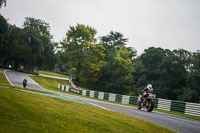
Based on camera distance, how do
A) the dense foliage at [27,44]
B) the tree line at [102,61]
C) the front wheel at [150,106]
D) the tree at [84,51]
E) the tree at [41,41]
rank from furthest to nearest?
the tree at [41,41]
the tree at [84,51]
the dense foliage at [27,44]
the tree line at [102,61]
the front wheel at [150,106]

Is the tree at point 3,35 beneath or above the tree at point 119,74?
above

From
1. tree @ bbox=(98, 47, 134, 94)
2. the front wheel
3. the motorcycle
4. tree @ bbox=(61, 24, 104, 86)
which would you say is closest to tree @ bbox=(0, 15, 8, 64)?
tree @ bbox=(61, 24, 104, 86)

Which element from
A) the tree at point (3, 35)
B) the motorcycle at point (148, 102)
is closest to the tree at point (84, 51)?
the tree at point (3, 35)

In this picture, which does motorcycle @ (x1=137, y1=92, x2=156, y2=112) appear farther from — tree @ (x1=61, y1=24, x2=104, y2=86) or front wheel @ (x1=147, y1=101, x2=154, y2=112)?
tree @ (x1=61, y1=24, x2=104, y2=86)

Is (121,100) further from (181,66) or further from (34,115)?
(181,66)

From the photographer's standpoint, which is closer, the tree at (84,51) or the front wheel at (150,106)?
the front wheel at (150,106)

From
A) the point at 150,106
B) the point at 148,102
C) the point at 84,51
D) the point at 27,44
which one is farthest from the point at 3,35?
the point at 150,106

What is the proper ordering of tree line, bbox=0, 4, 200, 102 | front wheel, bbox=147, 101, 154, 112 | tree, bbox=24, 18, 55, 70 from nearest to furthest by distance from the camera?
front wheel, bbox=147, 101, 154, 112 → tree line, bbox=0, 4, 200, 102 → tree, bbox=24, 18, 55, 70

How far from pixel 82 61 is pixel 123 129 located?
5257cm

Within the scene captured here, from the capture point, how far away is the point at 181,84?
166ft

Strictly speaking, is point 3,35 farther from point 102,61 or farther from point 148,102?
point 148,102

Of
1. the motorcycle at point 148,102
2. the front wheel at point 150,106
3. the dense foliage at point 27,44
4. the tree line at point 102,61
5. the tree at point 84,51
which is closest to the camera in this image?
the motorcycle at point 148,102

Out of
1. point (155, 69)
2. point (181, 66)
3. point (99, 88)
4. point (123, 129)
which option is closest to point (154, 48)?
point (155, 69)

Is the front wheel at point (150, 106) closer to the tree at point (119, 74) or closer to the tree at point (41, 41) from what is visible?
the tree at point (119, 74)
